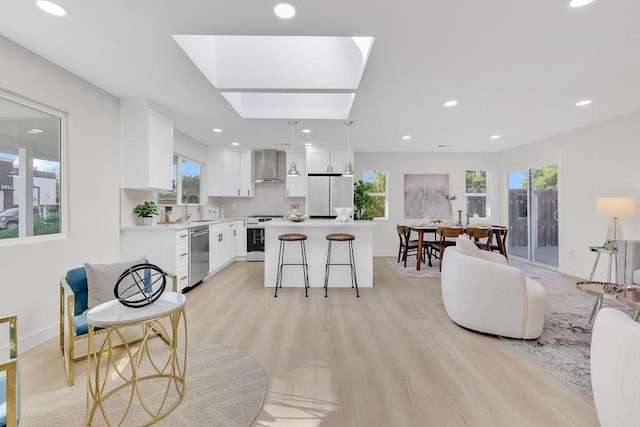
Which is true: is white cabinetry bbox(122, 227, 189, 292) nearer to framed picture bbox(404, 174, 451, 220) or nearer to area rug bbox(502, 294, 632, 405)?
area rug bbox(502, 294, 632, 405)

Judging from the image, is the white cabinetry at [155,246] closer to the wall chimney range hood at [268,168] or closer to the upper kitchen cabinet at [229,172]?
the upper kitchen cabinet at [229,172]

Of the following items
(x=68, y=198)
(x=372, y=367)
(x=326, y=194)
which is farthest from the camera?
(x=326, y=194)

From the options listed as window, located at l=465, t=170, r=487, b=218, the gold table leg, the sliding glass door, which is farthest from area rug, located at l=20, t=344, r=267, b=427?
window, located at l=465, t=170, r=487, b=218

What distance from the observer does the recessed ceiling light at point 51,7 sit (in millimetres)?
1793

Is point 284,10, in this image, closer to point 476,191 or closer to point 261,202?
point 261,202

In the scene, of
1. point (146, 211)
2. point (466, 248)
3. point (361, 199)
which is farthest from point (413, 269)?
point (146, 211)

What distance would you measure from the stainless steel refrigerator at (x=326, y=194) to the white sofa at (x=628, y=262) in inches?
166

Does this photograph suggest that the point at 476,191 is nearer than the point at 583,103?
No

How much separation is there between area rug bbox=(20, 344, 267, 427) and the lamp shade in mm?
4805

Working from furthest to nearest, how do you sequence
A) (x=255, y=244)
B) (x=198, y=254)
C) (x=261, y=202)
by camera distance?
(x=261, y=202) → (x=255, y=244) → (x=198, y=254)

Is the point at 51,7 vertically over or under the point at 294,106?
under

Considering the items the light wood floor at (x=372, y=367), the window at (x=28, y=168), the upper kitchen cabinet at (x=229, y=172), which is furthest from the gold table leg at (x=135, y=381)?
the upper kitchen cabinet at (x=229, y=172)

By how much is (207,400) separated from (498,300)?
255 centimetres

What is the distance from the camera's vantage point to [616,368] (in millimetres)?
1252
